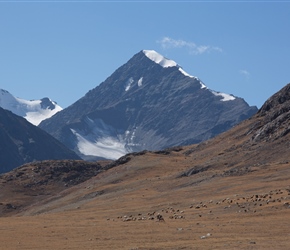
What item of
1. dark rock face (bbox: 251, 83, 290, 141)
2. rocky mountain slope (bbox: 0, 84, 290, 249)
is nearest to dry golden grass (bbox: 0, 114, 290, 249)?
rocky mountain slope (bbox: 0, 84, 290, 249)

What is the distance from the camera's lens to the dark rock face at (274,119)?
108 meters

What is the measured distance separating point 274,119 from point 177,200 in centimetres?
5399

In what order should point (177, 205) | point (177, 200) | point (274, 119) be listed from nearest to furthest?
point (177, 205)
point (177, 200)
point (274, 119)

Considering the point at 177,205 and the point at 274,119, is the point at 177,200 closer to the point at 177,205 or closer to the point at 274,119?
the point at 177,205

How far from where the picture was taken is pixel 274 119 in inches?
4732

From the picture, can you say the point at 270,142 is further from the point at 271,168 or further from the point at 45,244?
the point at 45,244

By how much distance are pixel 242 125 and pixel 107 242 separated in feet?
338

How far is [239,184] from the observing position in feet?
244

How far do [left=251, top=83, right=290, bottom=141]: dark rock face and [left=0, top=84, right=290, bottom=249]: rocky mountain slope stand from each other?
240mm

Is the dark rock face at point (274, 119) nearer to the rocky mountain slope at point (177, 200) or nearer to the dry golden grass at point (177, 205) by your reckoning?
the rocky mountain slope at point (177, 200)

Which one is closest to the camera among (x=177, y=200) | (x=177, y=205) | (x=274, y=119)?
(x=177, y=205)

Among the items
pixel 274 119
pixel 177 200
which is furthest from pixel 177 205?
pixel 274 119

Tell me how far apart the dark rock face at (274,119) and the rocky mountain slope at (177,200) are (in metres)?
0.24

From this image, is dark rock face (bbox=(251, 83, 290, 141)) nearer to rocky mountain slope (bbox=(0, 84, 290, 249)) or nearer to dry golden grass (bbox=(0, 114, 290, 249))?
rocky mountain slope (bbox=(0, 84, 290, 249))
